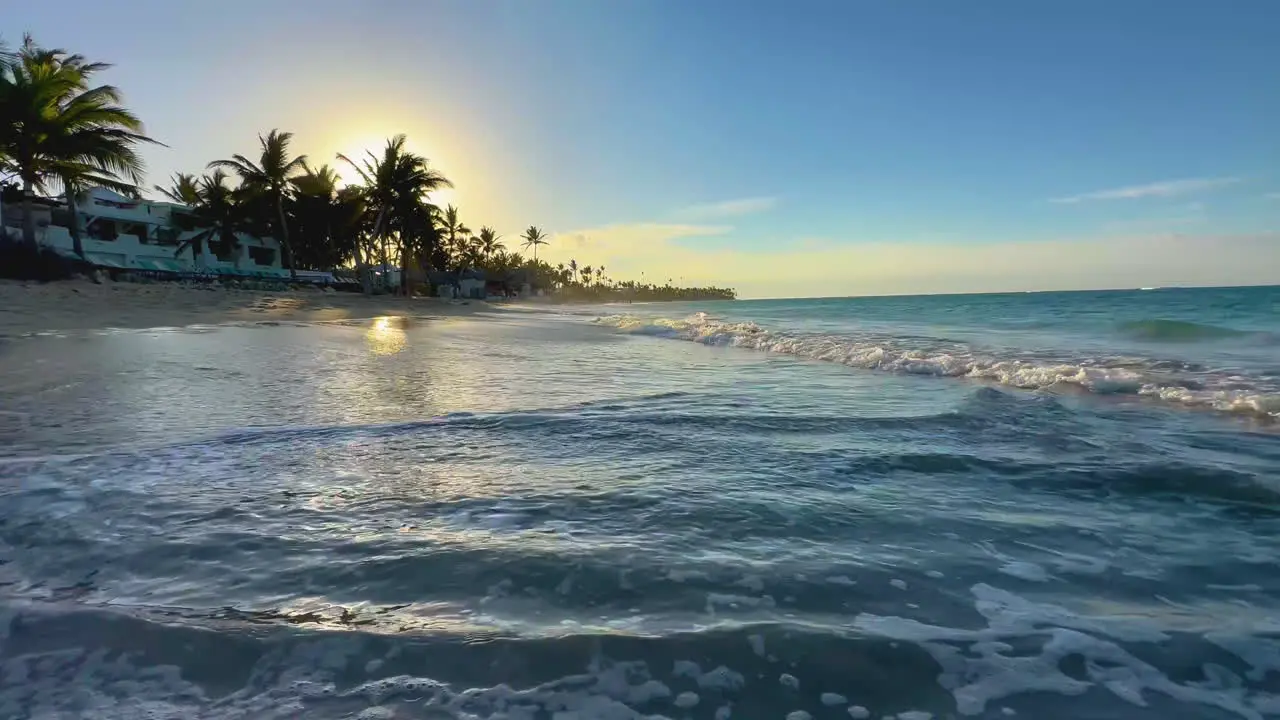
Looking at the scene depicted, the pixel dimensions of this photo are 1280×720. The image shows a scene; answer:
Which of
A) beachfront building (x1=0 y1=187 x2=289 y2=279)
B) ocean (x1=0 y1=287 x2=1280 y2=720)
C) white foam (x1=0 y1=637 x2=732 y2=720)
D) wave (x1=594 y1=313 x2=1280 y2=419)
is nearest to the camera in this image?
white foam (x1=0 y1=637 x2=732 y2=720)

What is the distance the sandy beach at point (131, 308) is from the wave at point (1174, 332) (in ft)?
87.1

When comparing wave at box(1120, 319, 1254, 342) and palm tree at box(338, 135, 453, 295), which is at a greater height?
palm tree at box(338, 135, 453, 295)

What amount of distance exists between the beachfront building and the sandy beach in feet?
31.6

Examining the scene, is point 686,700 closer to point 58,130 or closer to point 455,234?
point 58,130

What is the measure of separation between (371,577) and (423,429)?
118 inches

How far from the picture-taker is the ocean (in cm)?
206

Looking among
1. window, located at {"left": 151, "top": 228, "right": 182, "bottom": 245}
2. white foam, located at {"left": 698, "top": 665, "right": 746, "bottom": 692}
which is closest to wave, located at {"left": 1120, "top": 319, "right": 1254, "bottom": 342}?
white foam, located at {"left": 698, "top": 665, "right": 746, "bottom": 692}

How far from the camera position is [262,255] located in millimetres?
50562

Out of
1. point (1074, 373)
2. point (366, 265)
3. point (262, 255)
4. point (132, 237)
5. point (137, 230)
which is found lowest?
point (1074, 373)

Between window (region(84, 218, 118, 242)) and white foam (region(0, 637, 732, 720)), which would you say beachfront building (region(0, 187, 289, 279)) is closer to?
window (region(84, 218, 118, 242))

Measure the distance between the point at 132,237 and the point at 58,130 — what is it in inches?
713

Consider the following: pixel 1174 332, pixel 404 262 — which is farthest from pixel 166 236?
pixel 1174 332

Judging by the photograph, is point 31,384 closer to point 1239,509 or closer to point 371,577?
point 371,577

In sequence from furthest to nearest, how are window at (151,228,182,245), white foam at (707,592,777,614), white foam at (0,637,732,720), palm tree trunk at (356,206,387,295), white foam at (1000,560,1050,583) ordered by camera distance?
palm tree trunk at (356,206,387,295) < window at (151,228,182,245) < white foam at (1000,560,1050,583) < white foam at (707,592,777,614) < white foam at (0,637,732,720)
